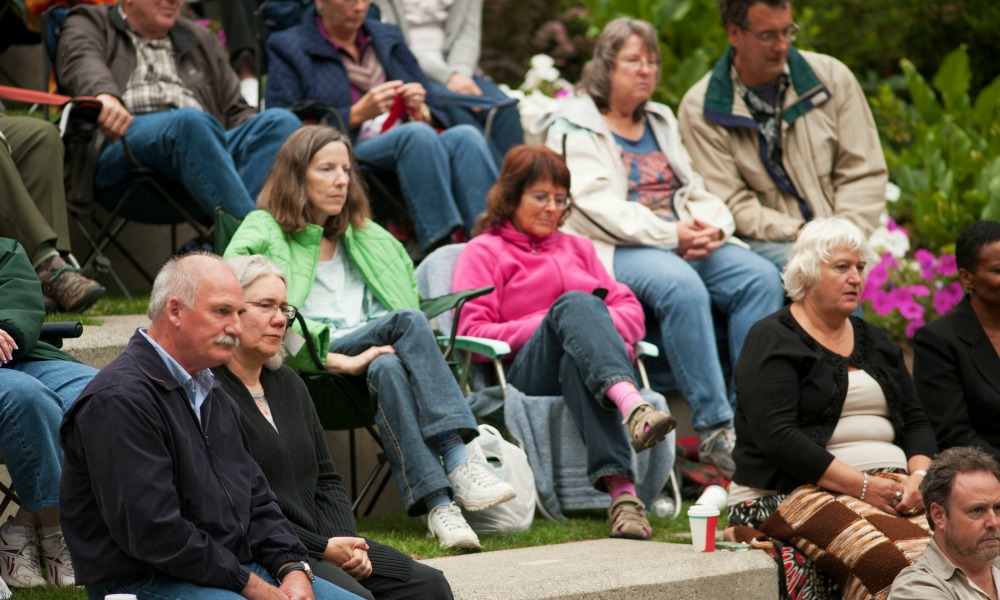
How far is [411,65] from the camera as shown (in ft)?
23.4

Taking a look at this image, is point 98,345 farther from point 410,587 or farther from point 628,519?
point 628,519

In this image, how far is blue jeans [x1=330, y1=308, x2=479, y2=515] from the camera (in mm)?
4918

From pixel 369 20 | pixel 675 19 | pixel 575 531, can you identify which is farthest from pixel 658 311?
pixel 675 19

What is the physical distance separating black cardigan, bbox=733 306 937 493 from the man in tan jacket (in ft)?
5.55

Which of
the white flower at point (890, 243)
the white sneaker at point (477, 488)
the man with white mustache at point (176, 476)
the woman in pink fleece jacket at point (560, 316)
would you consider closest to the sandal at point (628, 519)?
the woman in pink fleece jacket at point (560, 316)

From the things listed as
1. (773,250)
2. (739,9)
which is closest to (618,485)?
(773,250)

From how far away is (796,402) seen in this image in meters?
4.86

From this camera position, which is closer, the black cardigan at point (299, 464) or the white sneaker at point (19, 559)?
the black cardigan at point (299, 464)

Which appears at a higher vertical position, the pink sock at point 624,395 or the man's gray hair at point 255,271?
the man's gray hair at point 255,271

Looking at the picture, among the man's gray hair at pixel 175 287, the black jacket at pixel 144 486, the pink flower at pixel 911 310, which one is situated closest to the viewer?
the black jacket at pixel 144 486

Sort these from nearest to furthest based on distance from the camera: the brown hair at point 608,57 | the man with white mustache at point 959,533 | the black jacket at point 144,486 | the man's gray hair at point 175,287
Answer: the black jacket at point 144,486 < the man's gray hair at point 175,287 < the man with white mustache at point 959,533 < the brown hair at point 608,57

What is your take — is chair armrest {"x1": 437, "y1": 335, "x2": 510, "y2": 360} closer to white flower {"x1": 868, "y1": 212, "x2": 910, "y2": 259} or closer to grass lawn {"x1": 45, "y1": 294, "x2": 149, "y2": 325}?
grass lawn {"x1": 45, "y1": 294, "x2": 149, "y2": 325}

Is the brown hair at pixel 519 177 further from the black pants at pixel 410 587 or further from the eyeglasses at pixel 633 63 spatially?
the black pants at pixel 410 587

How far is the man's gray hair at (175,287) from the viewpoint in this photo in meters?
3.55
